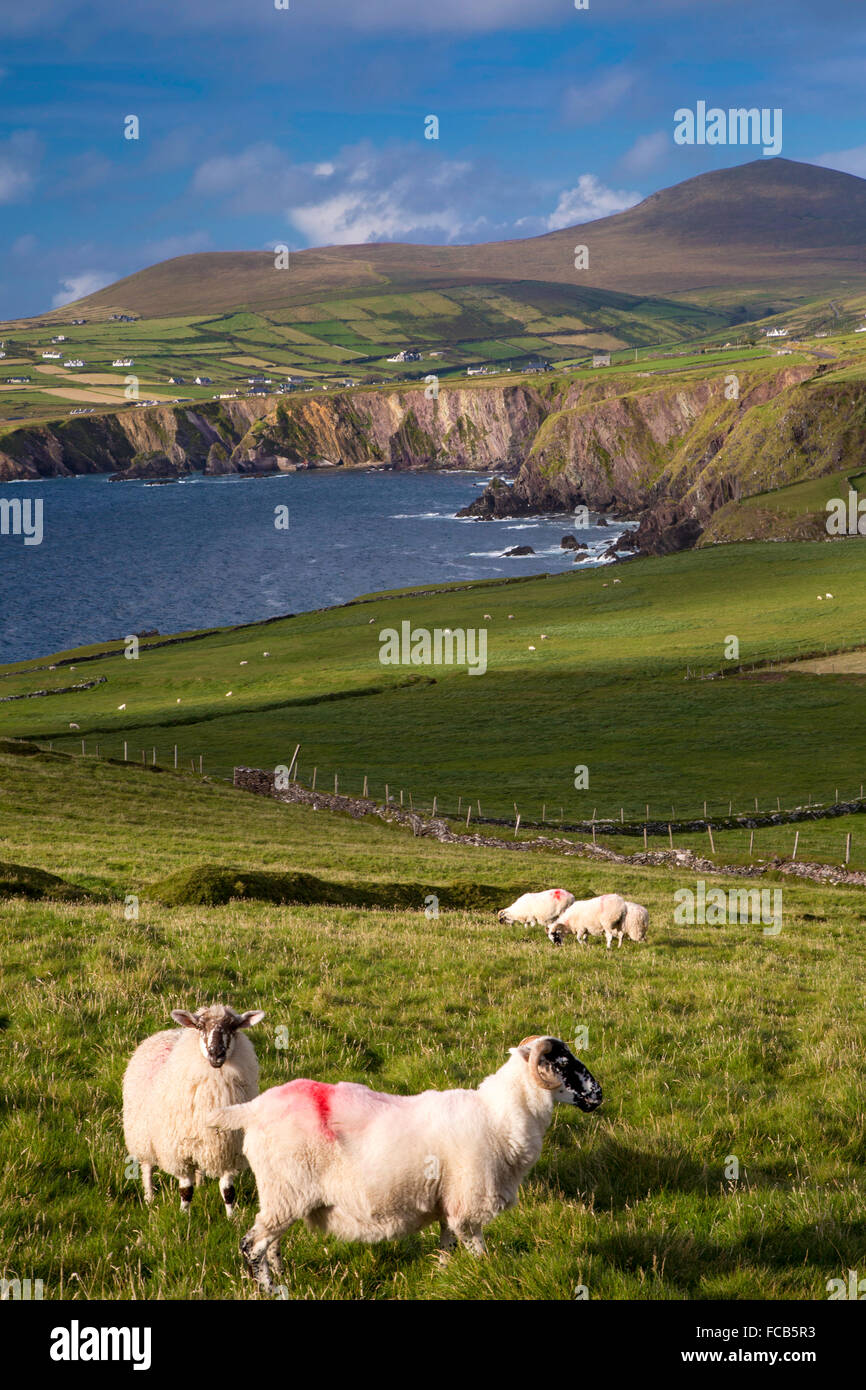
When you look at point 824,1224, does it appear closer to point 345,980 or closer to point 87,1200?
point 87,1200

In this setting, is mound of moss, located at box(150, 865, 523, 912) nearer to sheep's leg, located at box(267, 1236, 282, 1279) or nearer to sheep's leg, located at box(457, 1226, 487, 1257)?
sheep's leg, located at box(267, 1236, 282, 1279)

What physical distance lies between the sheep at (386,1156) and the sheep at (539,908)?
18.3 meters

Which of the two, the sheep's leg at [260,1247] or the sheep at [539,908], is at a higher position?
the sheep's leg at [260,1247]

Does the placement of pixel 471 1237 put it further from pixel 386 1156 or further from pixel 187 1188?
pixel 187 1188

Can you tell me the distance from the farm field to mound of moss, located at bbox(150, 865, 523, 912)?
2947cm

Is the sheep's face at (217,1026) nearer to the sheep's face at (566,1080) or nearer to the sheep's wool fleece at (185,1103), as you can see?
the sheep's wool fleece at (185,1103)

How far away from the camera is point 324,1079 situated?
10211mm

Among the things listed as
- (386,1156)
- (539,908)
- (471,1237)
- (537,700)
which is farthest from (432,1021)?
(537,700)

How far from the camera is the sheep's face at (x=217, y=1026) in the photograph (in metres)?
8.48

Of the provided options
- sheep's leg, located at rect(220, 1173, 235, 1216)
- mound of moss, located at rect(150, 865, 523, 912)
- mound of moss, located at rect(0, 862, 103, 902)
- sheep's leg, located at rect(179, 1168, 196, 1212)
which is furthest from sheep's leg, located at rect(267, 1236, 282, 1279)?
mound of moss, located at rect(150, 865, 523, 912)

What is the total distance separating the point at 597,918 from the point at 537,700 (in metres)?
63.2

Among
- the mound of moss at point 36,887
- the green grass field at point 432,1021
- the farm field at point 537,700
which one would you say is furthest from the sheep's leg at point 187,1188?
the farm field at point 537,700

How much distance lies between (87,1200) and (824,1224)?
18.2ft
